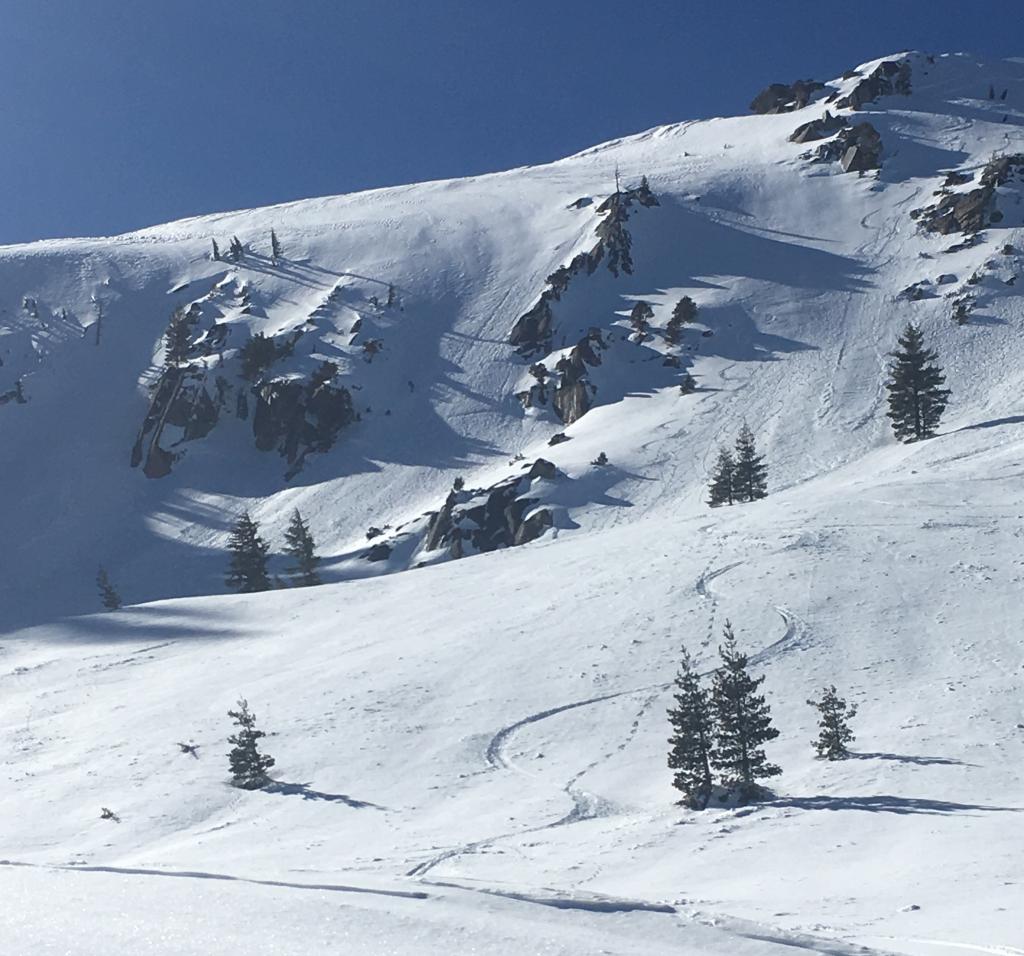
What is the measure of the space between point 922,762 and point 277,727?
19.0 m

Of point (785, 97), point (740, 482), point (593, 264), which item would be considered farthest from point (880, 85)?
point (740, 482)

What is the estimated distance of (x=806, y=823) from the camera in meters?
19.7

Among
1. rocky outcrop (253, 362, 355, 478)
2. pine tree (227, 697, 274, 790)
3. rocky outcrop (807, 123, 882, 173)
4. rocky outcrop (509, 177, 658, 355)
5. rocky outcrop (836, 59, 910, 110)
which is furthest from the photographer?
rocky outcrop (836, 59, 910, 110)

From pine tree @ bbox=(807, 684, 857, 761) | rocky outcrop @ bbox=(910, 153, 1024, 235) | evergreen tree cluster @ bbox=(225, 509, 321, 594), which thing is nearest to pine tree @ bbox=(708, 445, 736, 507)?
evergreen tree cluster @ bbox=(225, 509, 321, 594)

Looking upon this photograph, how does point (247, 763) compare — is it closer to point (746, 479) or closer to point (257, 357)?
point (746, 479)

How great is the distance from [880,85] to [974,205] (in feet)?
207

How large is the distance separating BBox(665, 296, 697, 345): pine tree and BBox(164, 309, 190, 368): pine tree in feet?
178

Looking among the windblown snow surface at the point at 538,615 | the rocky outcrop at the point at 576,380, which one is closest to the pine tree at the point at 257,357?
the windblown snow surface at the point at 538,615

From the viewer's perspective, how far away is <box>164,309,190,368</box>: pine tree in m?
114

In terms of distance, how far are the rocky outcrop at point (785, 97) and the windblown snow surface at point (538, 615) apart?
37.4m

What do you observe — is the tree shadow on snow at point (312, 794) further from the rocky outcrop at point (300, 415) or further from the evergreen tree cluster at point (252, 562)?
the rocky outcrop at point (300, 415)

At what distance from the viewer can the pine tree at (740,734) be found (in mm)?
22344

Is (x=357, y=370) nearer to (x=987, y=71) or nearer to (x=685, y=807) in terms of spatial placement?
(x=685, y=807)

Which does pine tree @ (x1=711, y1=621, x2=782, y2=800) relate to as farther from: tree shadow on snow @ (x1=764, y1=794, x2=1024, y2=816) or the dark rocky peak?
the dark rocky peak
